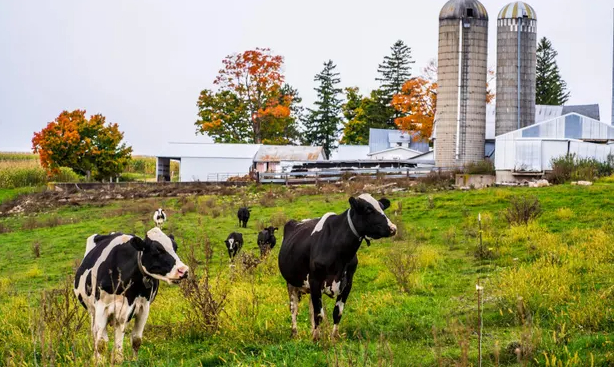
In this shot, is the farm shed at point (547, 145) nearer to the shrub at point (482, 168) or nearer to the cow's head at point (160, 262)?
the shrub at point (482, 168)

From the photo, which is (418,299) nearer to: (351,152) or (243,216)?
(243,216)

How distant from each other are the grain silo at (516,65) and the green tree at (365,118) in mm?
30039

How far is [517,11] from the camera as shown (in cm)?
4622

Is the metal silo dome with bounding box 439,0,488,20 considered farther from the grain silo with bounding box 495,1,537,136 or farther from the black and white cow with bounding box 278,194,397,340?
the black and white cow with bounding box 278,194,397,340

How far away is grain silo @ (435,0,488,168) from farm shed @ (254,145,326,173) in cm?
1638

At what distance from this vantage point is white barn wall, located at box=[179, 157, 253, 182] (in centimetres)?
5919

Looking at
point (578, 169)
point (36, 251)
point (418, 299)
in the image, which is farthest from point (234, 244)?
point (578, 169)

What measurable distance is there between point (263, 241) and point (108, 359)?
11.7 meters

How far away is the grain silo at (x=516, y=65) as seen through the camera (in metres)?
46.0

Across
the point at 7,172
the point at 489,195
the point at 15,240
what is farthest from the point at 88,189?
the point at 489,195

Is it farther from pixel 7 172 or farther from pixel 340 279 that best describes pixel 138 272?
pixel 7 172

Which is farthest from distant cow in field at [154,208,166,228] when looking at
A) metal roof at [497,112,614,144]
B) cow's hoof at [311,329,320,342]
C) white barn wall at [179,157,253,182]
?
white barn wall at [179,157,253,182]

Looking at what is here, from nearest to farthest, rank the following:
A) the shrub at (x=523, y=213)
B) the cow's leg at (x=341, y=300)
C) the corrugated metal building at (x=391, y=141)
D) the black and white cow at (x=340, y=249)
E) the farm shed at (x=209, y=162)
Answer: the cow's leg at (x=341, y=300), the black and white cow at (x=340, y=249), the shrub at (x=523, y=213), the farm shed at (x=209, y=162), the corrugated metal building at (x=391, y=141)

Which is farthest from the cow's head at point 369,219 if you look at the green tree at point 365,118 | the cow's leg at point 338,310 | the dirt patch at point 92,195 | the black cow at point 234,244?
the green tree at point 365,118
